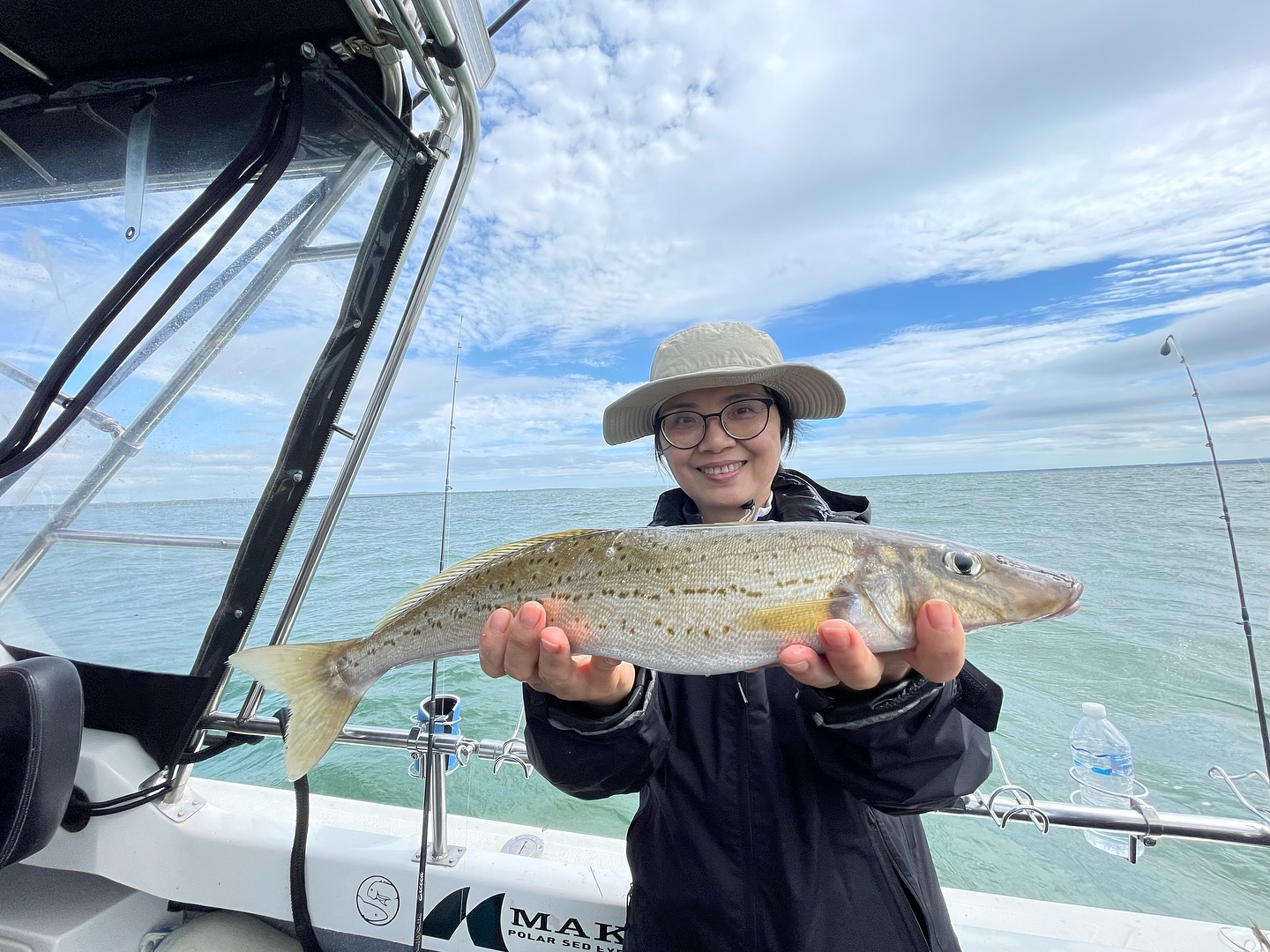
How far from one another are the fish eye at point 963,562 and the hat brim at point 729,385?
861mm

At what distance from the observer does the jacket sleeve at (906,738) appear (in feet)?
5.24

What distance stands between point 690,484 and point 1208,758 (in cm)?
755

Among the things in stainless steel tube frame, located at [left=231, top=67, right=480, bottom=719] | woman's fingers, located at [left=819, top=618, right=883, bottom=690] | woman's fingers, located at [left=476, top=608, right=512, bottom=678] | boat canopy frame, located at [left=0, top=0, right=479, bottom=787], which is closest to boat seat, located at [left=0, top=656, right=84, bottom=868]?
boat canopy frame, located at [left=0, top=0, right=479, bottom=787]

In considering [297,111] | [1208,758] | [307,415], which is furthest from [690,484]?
[1208,758]

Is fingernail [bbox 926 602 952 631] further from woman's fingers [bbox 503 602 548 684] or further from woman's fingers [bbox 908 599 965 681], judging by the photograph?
woman's fingers [bbox 503 602 548 684]

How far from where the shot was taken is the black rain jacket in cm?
161

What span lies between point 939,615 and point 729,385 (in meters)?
1.12

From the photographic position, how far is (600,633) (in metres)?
1.85

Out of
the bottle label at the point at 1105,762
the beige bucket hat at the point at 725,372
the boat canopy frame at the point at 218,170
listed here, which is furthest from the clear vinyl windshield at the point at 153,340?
the bottle label at the point at 1105,762

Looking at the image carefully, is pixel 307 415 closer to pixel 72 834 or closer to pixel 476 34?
pixel 476 34

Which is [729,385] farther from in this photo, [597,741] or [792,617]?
[597,741]

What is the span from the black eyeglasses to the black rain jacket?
896mm

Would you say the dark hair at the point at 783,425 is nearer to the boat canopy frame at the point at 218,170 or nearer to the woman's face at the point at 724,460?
the woman's face at the point at 724,460

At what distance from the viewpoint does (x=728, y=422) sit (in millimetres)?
2234
